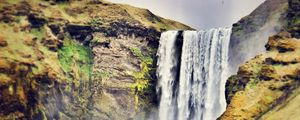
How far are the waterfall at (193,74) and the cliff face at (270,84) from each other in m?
19.5

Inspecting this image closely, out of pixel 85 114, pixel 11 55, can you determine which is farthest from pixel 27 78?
pixel 85 114

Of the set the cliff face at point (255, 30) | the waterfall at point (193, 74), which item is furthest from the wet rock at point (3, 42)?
the cliff face at point (255, 30)

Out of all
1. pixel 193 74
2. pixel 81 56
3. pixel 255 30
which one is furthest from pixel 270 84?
pixel 81 56

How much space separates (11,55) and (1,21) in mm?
10838

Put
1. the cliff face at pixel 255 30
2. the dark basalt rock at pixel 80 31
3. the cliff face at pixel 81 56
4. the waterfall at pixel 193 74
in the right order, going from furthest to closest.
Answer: the dark basalt rock at pixel 80 31
the cliff face at pixel 81 56
the waterfall at pixel 193 74
the cliff face at pixel 255 30

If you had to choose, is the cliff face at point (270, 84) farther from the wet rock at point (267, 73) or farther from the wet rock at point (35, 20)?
the wet rock at point (35, 20)

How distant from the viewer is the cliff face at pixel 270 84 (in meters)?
73.0

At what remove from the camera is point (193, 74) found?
11256cm

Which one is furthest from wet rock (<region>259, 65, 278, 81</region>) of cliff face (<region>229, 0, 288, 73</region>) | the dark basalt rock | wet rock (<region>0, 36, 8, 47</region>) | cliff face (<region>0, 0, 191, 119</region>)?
the dark basalt rock

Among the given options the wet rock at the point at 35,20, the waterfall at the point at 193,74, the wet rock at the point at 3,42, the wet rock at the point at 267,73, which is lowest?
Result: the waterfall at the point at 193,74

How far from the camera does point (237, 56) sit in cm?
10519

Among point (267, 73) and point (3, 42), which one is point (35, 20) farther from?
point (267, 73)

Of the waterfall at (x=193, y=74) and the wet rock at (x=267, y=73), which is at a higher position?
the wet rock at (x=267, y=73)

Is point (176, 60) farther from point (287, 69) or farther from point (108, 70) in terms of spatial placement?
point (287, 69)
